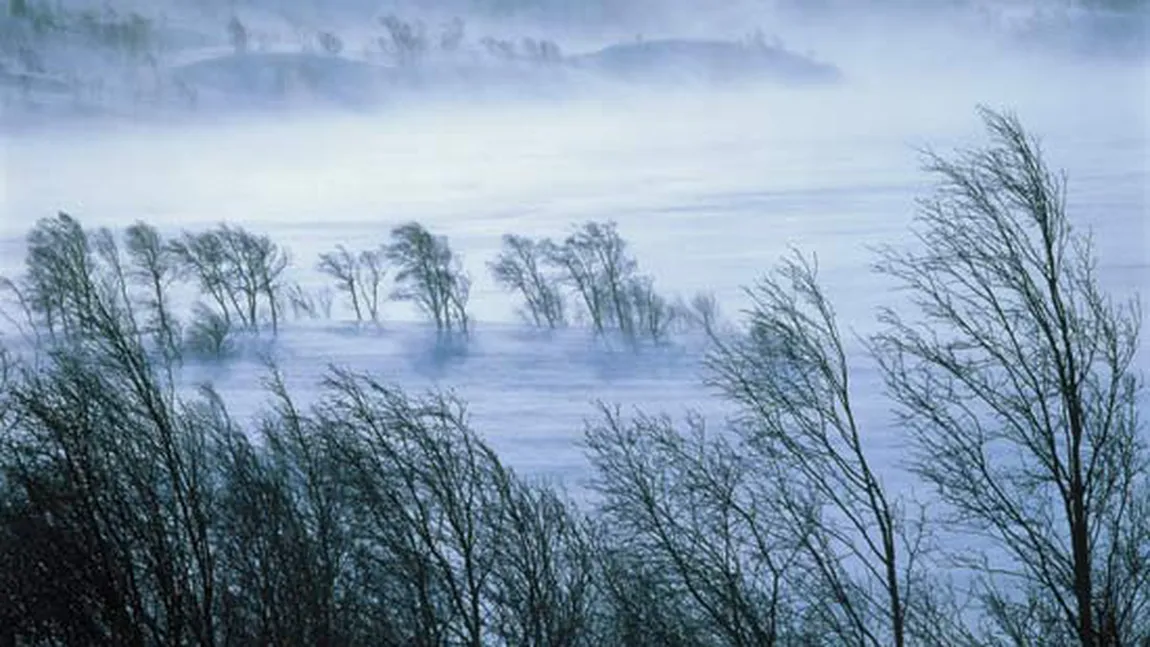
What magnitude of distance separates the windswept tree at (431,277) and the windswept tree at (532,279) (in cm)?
128

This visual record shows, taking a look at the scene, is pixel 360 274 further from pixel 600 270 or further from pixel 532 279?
pixel 600 270

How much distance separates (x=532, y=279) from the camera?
3388 centimetres

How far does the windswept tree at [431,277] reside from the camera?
103 ft

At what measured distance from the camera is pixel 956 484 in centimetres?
764

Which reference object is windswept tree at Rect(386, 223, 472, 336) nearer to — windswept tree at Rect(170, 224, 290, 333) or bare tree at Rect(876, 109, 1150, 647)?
windswept tree at Rect(170, 224, 290, 333)

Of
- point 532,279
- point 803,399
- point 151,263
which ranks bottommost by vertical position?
point 532,279

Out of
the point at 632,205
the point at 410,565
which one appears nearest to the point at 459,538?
the point at 410,565

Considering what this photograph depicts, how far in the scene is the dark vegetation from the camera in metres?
7.52

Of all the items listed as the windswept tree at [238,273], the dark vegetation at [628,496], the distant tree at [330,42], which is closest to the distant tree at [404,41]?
the distant tree at [330,42]

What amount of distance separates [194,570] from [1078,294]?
5.95 m

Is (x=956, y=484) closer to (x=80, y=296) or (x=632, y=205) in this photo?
(x=80, y=296)

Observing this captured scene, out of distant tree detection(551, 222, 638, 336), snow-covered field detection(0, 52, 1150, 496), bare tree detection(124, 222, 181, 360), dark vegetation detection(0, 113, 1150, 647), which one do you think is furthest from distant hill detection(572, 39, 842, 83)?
dark vegetation detection(0, 113, 1150, 647)

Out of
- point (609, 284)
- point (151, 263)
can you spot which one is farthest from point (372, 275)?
point (609, 284)

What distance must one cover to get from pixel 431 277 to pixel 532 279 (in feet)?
9.72
